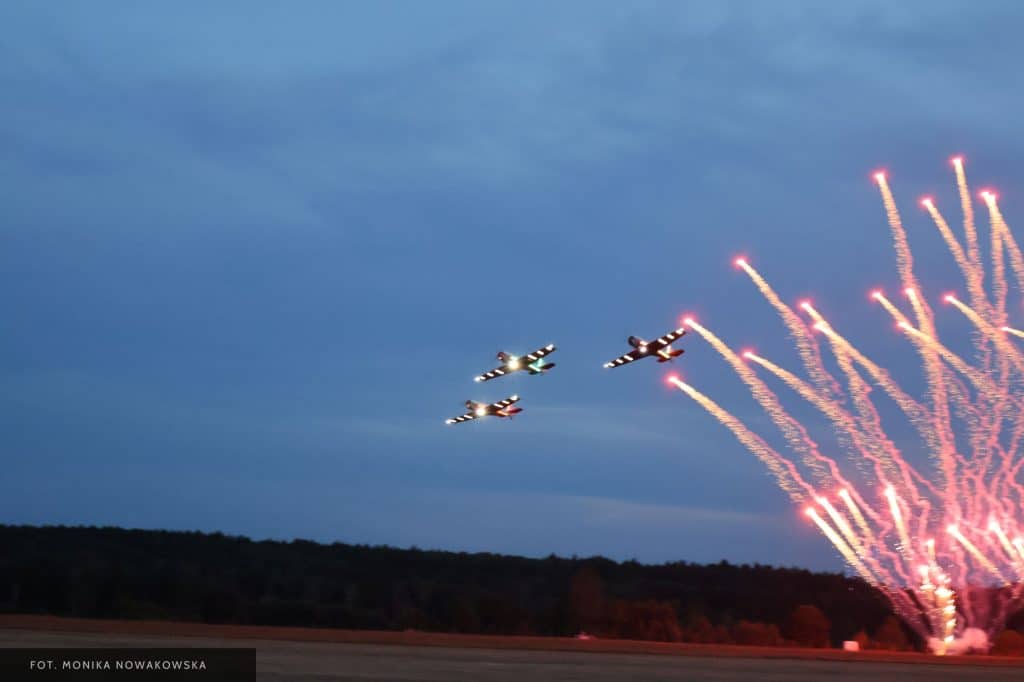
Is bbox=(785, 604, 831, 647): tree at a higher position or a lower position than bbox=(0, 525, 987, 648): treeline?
lower

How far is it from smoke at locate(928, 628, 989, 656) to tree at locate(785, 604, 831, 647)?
515cm

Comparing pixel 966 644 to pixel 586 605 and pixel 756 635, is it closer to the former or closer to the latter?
pixel 756 635

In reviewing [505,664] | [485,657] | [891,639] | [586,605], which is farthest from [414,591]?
[505,664]

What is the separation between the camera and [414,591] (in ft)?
254

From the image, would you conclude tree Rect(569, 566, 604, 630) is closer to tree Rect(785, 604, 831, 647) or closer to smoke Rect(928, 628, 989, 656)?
tree Rect(785, 604, 831, 647)

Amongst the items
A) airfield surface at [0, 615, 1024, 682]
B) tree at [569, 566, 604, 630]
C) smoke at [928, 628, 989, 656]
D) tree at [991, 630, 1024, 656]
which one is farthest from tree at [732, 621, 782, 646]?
tree at [569, 566, 604, 630]

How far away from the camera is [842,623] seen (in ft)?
247

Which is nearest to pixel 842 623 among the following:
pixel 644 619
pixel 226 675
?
pixel 644 619

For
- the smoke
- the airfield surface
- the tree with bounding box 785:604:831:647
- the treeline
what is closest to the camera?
the airfield surface

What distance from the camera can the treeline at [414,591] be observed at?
202 ft

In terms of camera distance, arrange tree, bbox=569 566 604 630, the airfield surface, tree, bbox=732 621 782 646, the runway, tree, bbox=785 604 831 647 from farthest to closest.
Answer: tree, bbox=569 566 604 630 < tree, bbox=785 604 831 647 < tree, bbox=732 621 782 646 < the airfield surface < the runway

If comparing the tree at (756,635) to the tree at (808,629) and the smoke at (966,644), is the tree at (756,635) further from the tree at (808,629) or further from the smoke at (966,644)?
the smoke at (966,644)

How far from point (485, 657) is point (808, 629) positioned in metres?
23.7

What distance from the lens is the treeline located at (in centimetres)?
6144
